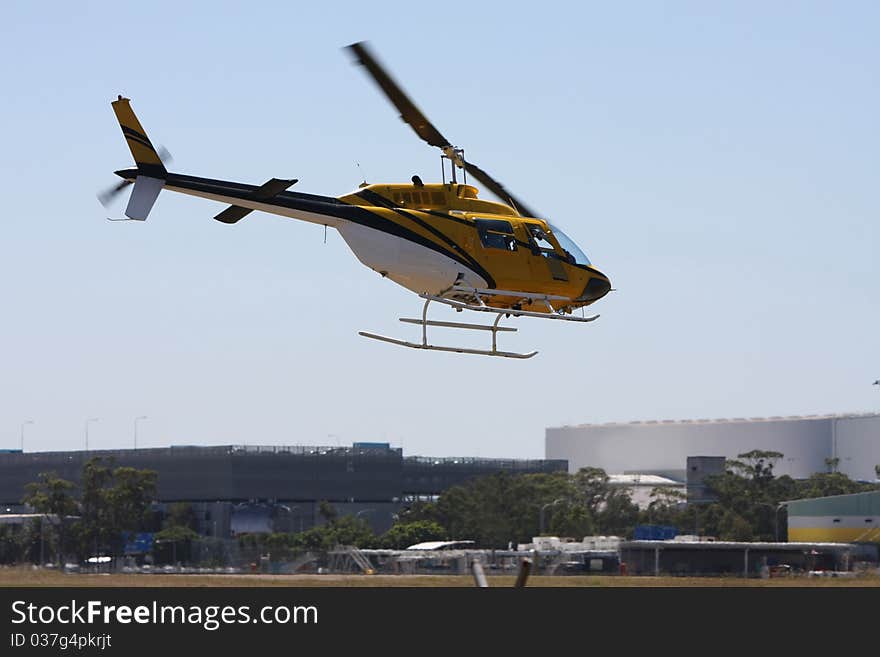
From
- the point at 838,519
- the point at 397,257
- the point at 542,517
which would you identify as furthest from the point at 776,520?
the point at 397,257

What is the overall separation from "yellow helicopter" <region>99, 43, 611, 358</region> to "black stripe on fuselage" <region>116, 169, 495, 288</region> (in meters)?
0.02

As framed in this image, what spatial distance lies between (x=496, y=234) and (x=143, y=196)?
8.92 meters

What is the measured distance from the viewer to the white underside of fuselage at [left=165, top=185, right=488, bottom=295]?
120 feet

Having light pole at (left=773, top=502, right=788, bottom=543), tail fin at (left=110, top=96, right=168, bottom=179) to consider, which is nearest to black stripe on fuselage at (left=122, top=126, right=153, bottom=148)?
tail fin at (left=110, top=96, right=168, bottom=179)

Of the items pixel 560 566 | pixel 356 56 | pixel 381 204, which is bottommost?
pixel 560 566

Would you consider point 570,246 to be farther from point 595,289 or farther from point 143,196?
point 143,196

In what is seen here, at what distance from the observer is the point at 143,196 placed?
35.0 m
